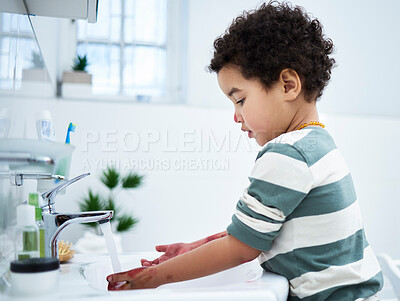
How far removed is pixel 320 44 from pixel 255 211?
17.0 inches

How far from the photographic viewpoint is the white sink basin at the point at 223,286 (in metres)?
0.54

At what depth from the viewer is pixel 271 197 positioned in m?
0.66

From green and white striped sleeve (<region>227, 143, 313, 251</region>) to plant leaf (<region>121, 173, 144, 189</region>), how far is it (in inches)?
57.5

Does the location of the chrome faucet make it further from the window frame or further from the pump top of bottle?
the window frame

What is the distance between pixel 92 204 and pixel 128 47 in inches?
43.5

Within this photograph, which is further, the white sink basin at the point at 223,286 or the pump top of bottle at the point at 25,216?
the pump top of bottle at the point at 25,216

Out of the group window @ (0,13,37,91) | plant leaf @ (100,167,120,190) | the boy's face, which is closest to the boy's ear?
the boy's face

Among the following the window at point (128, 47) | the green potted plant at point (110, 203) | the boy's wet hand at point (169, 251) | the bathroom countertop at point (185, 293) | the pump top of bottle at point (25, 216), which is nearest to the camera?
the bathroom countertop at point (185, 293)

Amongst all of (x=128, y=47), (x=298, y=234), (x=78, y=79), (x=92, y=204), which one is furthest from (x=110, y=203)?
(x=298, y=234)

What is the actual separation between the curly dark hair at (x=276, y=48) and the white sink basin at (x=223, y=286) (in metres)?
0.39

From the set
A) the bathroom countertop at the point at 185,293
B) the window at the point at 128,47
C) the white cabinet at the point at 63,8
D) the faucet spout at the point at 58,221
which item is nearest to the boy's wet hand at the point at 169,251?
the faucet spout at the point at 58,221

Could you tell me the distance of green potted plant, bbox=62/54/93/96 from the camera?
2.34 meters

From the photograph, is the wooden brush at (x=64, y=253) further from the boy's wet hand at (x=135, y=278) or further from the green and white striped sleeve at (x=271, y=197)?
the green and white striped sleeve at (x=271, y=197)

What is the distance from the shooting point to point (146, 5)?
266 cm
